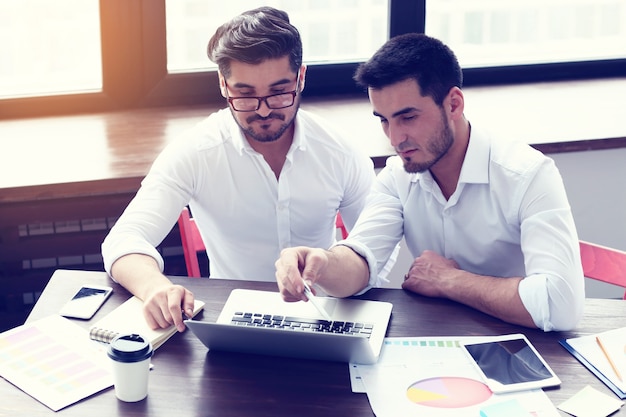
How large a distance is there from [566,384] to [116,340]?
78cm

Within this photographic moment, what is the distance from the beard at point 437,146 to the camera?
1.96m

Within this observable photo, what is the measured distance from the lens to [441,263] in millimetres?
1890

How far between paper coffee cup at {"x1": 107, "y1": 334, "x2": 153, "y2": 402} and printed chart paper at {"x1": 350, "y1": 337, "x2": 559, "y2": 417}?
359 millimetres

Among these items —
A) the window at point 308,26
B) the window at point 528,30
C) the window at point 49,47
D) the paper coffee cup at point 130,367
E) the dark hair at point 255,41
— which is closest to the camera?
the paper coffee cup at point 130,367

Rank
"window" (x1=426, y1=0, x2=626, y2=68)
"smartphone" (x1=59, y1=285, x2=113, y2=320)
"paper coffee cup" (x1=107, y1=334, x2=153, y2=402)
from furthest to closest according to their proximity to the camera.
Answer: "window" (x1=426, y1=0, x2=626, y2=68), "smartphone" (x1=59, y1=285, x2=113, y2=320), "paper coffee cup" (x1=107, y1=334, x2=153, y2=402)

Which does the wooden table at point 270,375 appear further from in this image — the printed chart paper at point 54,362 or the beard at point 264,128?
the beard at point 264,128

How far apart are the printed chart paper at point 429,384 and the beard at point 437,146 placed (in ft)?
1.51

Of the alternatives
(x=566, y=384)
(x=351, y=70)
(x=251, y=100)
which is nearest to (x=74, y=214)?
(x=251, y=100)

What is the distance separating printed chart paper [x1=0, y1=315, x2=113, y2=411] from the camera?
1514mm

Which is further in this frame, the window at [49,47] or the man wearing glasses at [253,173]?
the window at [49,47]

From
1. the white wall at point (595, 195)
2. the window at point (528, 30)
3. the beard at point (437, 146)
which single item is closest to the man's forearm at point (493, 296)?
the beard at point (437, 146)

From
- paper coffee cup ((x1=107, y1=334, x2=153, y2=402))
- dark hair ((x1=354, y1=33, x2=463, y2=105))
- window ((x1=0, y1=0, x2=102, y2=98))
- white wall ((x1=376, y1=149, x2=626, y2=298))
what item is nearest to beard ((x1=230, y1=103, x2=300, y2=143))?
dark hair ((x1=354, y1=33, x2=463, y2=105))

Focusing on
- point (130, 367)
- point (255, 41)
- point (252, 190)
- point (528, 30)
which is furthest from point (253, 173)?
point (528, 30)

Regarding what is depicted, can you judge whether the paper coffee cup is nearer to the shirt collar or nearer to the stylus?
the stylus
